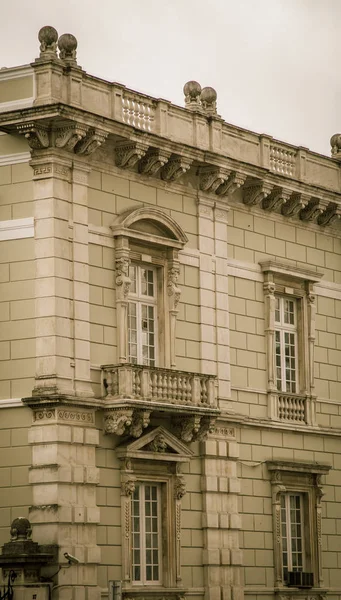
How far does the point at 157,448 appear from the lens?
111ft

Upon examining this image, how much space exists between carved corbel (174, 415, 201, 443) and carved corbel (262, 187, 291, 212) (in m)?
6.63

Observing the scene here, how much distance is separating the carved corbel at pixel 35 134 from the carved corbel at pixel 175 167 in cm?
372

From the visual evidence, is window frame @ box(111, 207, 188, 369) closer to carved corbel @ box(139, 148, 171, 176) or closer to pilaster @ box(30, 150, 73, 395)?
carved corbel @ box(139, 148, 171, 176)

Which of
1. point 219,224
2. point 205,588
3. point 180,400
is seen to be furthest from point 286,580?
point 219,224

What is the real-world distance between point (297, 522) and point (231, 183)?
26.0ft

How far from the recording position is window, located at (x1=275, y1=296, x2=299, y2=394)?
38.2m

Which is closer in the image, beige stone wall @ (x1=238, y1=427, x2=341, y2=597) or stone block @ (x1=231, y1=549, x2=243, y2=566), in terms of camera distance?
stone block @ (x1=231, y1=549, x2=243, y2=566)

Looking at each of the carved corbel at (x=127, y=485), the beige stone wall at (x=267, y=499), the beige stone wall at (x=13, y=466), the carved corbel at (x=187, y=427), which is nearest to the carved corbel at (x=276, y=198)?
the beige stone wall at (x=267, y=499)

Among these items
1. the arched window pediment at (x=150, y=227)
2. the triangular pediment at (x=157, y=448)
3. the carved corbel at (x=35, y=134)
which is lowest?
the triangular pediment at (x=157, y=448)

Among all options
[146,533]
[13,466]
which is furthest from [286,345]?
[13,466]

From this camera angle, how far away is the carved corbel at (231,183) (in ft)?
121

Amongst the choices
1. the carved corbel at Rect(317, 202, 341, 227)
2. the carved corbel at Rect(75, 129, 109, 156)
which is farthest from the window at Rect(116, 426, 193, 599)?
the carved corbel at Rect(317, 202, 341, 227)

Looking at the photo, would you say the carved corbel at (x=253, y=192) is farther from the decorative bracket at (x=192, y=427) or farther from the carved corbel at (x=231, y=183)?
the decorative bracket at (x=192, y=427)

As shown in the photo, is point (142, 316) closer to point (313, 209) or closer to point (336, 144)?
point (313, 209)
